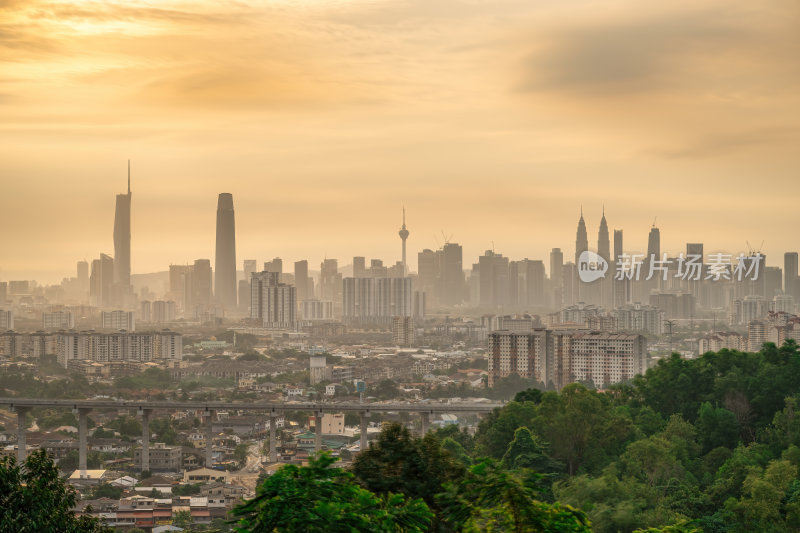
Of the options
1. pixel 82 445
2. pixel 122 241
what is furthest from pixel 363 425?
pixel 122 241

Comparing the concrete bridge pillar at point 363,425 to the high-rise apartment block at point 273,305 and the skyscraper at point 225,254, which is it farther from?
the skyscraper at point 225,254

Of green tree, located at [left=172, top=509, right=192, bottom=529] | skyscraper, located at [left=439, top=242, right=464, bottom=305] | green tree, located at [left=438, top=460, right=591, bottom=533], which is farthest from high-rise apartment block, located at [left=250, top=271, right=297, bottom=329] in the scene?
green tree, located at [left=438, top=460, right=591, bottom=533]

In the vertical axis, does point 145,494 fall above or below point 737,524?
below

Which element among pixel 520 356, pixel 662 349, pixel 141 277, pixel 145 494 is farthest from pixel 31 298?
pixel 145 494

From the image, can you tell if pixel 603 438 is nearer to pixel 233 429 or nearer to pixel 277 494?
pixel 277 494

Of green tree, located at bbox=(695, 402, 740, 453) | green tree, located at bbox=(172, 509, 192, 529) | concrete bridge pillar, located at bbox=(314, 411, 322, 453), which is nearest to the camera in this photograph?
green tree, located at bbox=(695, 402, 740, 453)

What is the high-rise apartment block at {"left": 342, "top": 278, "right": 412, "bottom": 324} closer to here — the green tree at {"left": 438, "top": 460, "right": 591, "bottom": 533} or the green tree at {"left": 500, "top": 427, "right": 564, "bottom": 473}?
the green tree at {"left": 500, "top": 427, "right": 564, "bottom": 473}

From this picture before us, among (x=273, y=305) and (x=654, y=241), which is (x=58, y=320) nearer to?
(x=273, y=305)
